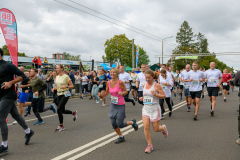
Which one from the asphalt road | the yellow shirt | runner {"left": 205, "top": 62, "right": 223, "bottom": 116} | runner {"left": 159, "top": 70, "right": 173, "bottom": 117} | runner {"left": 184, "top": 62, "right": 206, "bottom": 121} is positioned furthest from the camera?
runner {"left": 205, "top": 62, "right": 223, "bottom": 116}

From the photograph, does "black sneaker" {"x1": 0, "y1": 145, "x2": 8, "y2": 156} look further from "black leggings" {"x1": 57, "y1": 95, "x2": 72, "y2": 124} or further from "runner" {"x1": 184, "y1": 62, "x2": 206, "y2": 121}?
"runner" {"x1": 184, "y1": 62, "x2": 206, "y2": 121}

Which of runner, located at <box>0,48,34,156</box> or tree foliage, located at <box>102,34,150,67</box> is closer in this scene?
runner, located at <box>0,48,34,156</box>

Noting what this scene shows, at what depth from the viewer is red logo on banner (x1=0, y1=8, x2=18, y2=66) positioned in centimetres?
1091

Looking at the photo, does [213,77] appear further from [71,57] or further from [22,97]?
[71,57]

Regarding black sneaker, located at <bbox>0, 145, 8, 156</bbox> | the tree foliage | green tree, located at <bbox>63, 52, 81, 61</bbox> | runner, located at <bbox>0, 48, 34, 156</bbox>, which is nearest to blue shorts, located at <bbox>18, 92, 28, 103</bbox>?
runner, located at <bbox>0, 48, 34, 156</bbox>

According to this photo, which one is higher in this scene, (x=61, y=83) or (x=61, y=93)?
(x=61, y=83)

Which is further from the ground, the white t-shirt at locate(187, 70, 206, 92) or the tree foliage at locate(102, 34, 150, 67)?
the tree foliage at locate(102, 34, 150, 67)

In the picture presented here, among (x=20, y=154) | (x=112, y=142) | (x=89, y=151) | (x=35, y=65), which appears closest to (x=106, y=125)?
(x=112, y=142)

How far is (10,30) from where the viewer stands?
1117 centimetres

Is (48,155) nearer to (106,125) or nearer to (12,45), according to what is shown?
(106,125)

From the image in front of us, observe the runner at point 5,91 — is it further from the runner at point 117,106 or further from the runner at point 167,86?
the runner at point 167,86

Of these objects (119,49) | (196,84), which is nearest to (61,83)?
(196,84)

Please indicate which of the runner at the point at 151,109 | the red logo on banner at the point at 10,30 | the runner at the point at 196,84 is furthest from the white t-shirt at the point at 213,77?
the red logo on banner at the point at 10,30

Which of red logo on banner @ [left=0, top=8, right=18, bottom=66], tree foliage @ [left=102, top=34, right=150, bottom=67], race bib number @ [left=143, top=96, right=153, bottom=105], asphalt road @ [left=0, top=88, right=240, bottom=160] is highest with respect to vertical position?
tree foliage @ [left=102, top=34, right=150, bottom=67]
